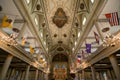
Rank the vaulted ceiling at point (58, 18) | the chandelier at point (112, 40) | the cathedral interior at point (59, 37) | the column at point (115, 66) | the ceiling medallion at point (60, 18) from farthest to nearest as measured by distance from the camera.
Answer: the ceiling medallion at point (60, 18)
the vaulted ceiling at point (58, 18)
the cathedral interior at point (59, 37)
the column at point (115, 66)
the chandelier at point (112, 40)

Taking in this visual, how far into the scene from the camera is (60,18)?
76.4 feet

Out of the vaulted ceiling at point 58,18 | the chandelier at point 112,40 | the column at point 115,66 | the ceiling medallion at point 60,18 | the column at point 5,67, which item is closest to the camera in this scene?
the chandelier at point 112,40

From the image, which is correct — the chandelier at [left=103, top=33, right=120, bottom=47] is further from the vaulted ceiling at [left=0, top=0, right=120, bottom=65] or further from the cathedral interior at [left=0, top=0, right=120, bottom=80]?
the vaulted ceiling at [left=0, top=0, right=120, bottom=65]

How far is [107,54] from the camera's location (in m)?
9.73

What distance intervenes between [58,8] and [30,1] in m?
7.83

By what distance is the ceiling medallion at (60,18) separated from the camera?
72.0 feet

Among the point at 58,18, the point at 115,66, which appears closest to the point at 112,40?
the point at 115,66

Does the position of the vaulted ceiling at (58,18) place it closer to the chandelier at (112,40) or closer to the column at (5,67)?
the chandelier at (112,40)

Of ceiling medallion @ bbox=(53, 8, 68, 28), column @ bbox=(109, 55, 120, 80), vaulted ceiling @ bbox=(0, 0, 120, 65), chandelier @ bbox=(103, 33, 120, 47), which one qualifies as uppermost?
ceiling medallion @ bbox=(53, 8, 68, 28)

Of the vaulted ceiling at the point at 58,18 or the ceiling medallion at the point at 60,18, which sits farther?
the ceiling medallion at the point at 60,18

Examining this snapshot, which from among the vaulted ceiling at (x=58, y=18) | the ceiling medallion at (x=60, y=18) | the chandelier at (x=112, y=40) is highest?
the ceiling medallion at (x=60, y=18)

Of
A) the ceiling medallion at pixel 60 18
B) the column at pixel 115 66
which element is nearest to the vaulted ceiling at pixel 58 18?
the ceiling medallion at pixel 60 18

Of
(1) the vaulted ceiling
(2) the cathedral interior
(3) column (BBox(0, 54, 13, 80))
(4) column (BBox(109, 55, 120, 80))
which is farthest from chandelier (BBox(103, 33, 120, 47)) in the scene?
(3) column (BBox(0, 54, 13, 80))

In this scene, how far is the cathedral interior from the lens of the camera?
9.33 m
